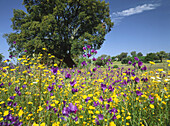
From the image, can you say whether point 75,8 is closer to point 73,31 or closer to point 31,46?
point 73,31

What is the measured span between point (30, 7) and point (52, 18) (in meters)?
5.98

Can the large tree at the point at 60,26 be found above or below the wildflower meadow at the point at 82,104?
above

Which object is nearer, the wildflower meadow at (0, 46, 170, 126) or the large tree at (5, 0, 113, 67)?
the wildflower meadow at (0, 46, 170, 126)

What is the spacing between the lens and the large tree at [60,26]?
50.1 ft

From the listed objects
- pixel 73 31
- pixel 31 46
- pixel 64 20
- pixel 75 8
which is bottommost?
pixel 31 46

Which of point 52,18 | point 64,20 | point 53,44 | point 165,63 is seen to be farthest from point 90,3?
point 165,63

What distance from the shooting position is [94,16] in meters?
17.5

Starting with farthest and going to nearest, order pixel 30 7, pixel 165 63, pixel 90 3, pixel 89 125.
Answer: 1. pixel 30 7
2. pixel 90 3
3. pixel 165 63
4. pixel 89 125

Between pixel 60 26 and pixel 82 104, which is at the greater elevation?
pixel 60 26

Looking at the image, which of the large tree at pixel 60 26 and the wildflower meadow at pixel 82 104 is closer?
the wildflower meadow at pixel 82 104

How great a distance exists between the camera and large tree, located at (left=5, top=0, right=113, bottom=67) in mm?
15266

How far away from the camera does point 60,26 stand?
54.6ft

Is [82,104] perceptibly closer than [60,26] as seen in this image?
Yes

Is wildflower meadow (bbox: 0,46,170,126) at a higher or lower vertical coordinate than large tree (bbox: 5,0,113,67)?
lower
